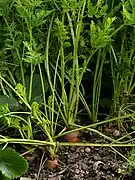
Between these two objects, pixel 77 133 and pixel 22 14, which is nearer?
pixel 22 14

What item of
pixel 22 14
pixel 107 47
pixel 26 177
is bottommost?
pixel 26 177

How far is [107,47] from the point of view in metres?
1.17

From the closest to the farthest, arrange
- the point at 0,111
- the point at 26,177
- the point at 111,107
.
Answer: the point at 0,111
the point at 26,177
the point at 111,107

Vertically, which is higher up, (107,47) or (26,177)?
(107,47)

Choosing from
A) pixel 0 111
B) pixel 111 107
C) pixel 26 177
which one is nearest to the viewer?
pixel 0 111

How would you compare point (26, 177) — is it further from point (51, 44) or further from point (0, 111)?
point (51, 44)

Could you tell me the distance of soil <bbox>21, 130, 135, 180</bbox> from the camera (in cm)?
112

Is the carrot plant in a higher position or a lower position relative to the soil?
higher

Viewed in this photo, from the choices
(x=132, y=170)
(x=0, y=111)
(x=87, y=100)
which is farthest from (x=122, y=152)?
(x=0, y=111)

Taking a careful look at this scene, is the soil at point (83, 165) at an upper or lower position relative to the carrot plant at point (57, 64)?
lower

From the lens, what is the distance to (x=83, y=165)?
1146 millimetres

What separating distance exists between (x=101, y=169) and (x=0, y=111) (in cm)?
29

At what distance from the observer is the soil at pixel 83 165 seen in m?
1.12

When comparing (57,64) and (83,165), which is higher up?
(57,64)
